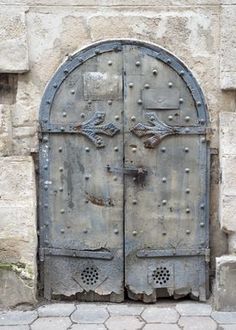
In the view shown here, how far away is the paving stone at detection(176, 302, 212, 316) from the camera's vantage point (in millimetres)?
3602

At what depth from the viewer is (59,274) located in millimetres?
3783

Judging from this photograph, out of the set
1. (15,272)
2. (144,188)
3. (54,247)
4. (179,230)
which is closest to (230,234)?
(179,230)

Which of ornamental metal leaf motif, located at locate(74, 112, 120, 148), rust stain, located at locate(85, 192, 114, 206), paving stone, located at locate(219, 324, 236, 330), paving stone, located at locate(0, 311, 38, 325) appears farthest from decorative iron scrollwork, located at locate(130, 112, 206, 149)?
paving stone, located at locate(0, 311, 38, 325)

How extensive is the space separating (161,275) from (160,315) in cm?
28

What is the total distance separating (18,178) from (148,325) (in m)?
1.21

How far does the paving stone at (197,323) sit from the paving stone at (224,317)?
0.15ft

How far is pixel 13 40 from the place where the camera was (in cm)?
352

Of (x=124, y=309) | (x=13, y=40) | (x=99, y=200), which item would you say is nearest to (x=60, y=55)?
(x=13, y=40)

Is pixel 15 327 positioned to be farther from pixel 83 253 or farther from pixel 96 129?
pixel 96 129

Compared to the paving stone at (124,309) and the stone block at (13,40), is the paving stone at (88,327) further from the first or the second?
the stone block at (13,40)

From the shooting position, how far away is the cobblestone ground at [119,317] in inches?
135

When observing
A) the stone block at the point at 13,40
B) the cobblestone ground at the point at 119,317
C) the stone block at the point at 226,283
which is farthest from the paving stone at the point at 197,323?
the stone block at the point at 13,40

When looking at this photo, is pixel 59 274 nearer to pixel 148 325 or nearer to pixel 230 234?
pixel 148 325

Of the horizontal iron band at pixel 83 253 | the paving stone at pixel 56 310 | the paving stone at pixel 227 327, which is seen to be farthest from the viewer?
the horizontal iron band at pixel 83 253
